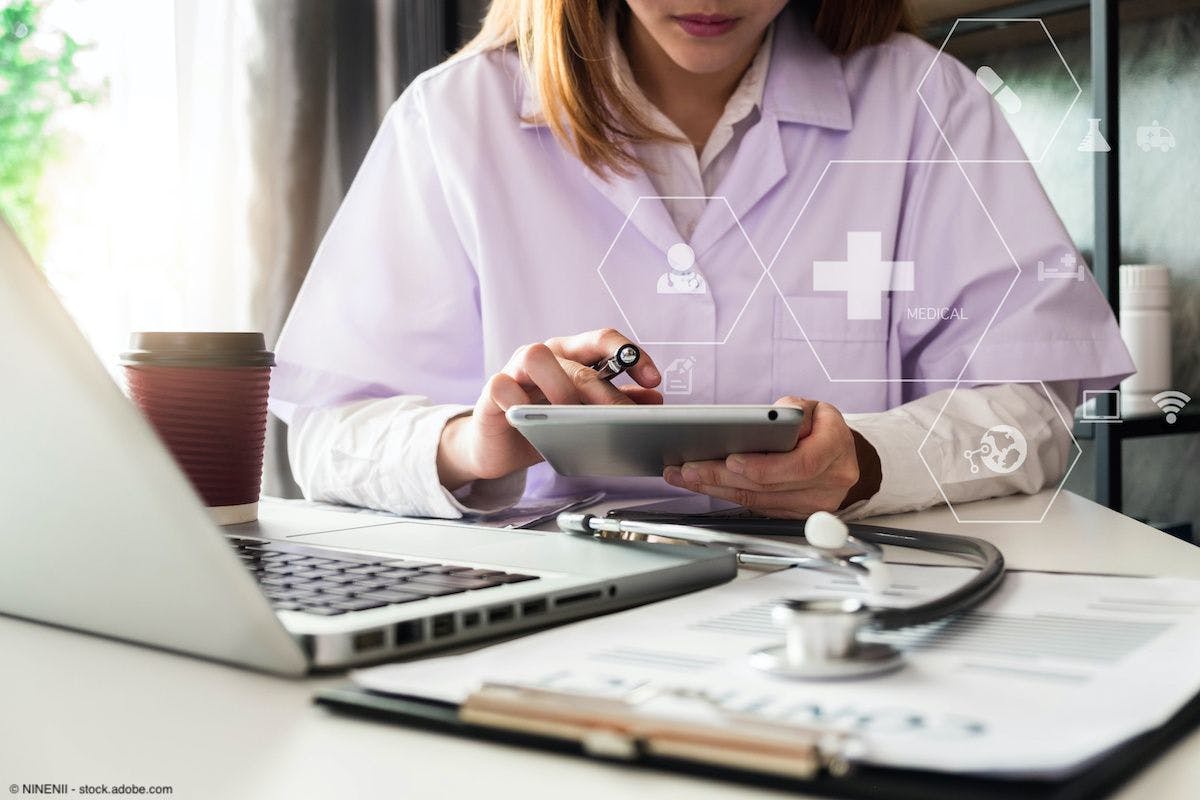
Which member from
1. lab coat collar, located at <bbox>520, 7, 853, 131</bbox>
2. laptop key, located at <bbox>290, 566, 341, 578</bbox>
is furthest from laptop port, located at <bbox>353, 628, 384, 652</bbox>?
lab coat collar, located at <bbox>520, 7, 853, 131</bbox>

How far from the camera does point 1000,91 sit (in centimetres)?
118

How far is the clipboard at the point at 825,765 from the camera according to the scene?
0.27 m

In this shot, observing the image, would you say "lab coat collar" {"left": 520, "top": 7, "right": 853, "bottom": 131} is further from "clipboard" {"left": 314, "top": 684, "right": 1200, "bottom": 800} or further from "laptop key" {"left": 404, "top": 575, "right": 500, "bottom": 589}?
"clipboard" {"left": 314, "top": 684, "right": 1200, "bottom": 800}

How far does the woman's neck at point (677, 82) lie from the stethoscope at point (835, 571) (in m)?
0.60

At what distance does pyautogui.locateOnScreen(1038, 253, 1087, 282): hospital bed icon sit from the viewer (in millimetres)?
1043

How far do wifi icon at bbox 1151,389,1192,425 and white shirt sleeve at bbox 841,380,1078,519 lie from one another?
58 cm

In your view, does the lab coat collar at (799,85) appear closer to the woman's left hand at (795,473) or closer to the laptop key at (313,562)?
the woman's left hand at (795,473)

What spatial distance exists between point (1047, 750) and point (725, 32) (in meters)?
0.86

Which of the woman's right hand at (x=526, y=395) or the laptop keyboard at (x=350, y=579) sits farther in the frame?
the woman's right hand at (x=526, y=395)

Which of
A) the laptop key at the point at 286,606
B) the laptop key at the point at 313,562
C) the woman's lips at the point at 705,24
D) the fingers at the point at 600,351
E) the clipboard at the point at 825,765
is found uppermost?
the woman's lips at the point at 705,24

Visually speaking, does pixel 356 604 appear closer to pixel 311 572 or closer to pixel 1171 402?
pixel 311 572

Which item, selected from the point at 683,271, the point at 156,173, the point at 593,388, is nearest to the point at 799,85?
the point at 683,271
